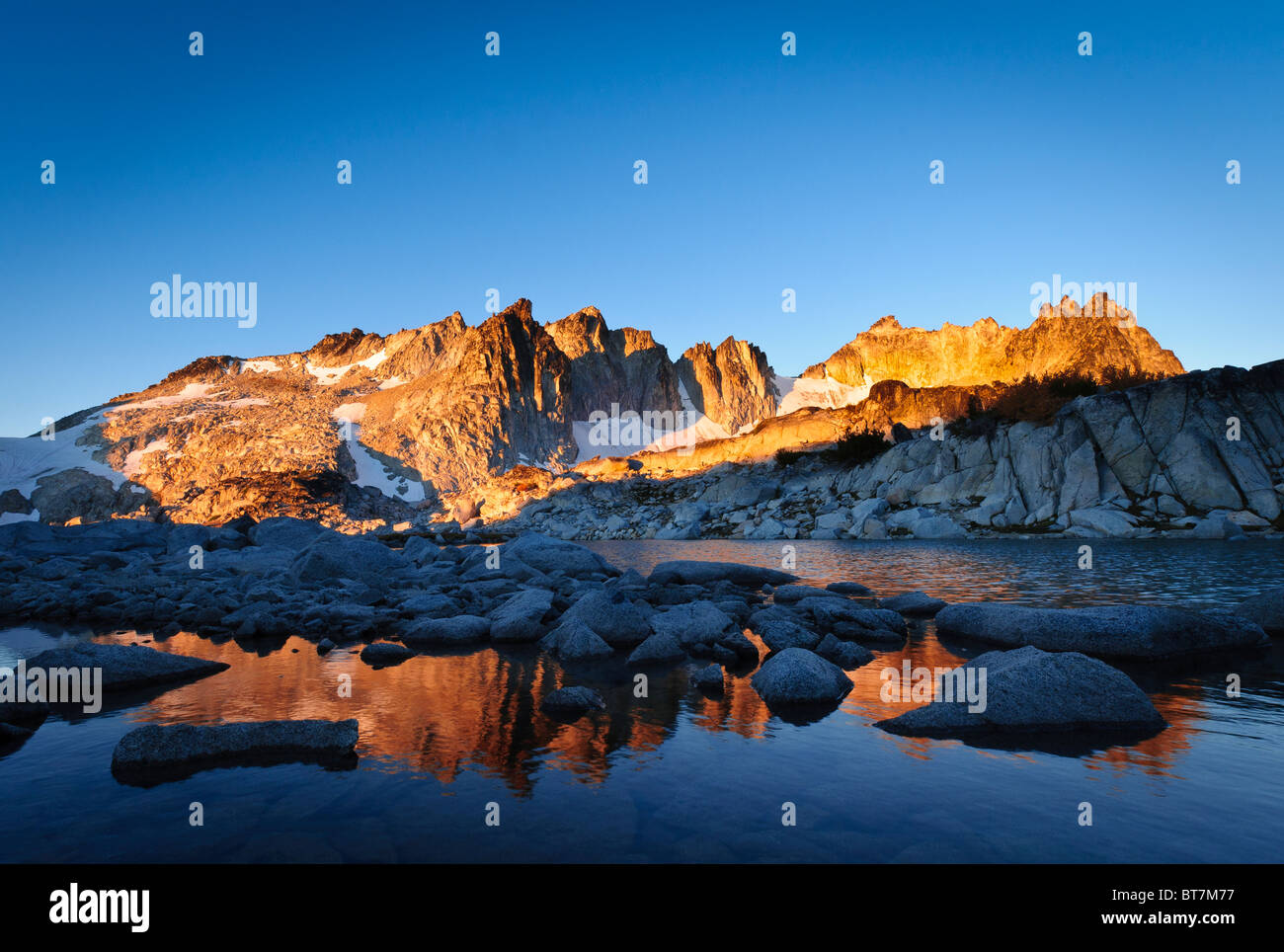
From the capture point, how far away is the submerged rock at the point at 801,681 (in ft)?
35.2

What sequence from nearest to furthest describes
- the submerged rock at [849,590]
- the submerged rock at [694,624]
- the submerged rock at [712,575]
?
1. the submerged rock at [694,624]
2. the submerged rock at [849,590]
3. the submerged rock at [712,575]

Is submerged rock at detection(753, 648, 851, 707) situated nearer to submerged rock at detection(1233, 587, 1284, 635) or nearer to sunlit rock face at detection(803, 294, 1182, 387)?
submerged rock at detection(1233, 587, 1284, 635)

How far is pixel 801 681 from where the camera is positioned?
35.9 ft

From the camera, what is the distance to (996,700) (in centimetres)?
930

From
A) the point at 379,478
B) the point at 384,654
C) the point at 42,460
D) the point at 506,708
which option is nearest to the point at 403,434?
the point at 379,478

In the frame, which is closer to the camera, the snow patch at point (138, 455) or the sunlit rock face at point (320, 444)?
the sunlit rock face at point (320, 444)

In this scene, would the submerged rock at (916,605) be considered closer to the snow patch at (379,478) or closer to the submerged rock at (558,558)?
the submerged rock at (558,558)

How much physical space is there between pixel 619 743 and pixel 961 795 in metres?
4.11

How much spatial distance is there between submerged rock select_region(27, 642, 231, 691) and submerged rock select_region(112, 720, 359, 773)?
4.98 metres

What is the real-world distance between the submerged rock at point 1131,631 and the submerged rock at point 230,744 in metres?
13.4

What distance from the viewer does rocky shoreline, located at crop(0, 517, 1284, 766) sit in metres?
9.67

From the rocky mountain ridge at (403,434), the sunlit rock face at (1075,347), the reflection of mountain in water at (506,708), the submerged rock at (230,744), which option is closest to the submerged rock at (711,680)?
the reflection of mountain in water at (506,708)

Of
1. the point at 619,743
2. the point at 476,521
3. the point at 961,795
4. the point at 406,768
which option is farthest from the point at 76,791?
the point at 476,521
